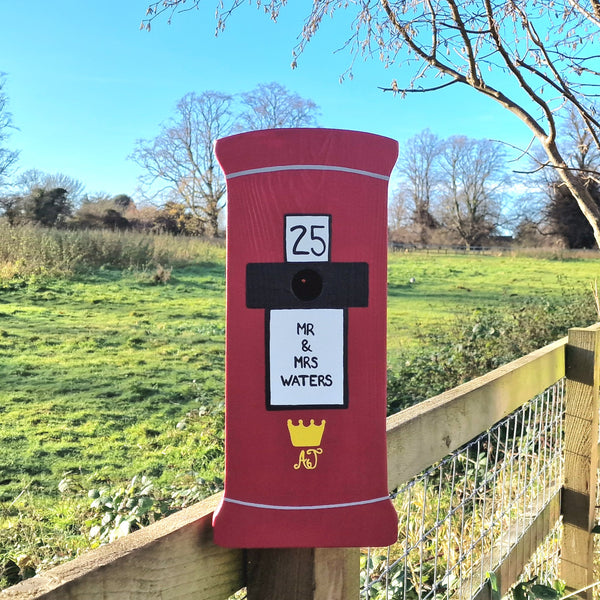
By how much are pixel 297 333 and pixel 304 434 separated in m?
0.16

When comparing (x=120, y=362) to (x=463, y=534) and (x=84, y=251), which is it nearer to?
(x=463, y=534)

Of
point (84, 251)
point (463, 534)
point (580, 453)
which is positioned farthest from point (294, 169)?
point (84, 251)

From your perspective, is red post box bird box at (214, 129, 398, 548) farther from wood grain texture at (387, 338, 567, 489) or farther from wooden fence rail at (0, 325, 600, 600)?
wood grain texture at (387, 338, 567, 489)

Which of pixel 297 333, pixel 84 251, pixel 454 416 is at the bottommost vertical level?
pixel 454 416

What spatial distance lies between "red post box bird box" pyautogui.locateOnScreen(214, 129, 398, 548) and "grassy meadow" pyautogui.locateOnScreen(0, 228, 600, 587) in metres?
1.38

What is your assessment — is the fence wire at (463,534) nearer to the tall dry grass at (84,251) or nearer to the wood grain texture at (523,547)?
the wood grain texture at (523,547)

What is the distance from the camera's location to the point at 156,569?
0.80m

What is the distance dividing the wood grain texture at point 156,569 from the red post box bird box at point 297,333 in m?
0.07

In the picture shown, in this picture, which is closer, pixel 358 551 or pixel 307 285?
pixel 307 285

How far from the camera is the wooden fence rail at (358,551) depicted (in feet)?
2.48

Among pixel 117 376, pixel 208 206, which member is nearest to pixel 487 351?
pixel 117 376

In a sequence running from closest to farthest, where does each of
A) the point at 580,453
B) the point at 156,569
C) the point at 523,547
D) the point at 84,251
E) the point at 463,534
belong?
the point at 156,569
the point at 463,534
the point at 523,547
the point at 580,453
the point at 84,251

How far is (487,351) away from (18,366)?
530 cm

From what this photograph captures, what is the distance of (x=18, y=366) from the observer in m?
6.64
